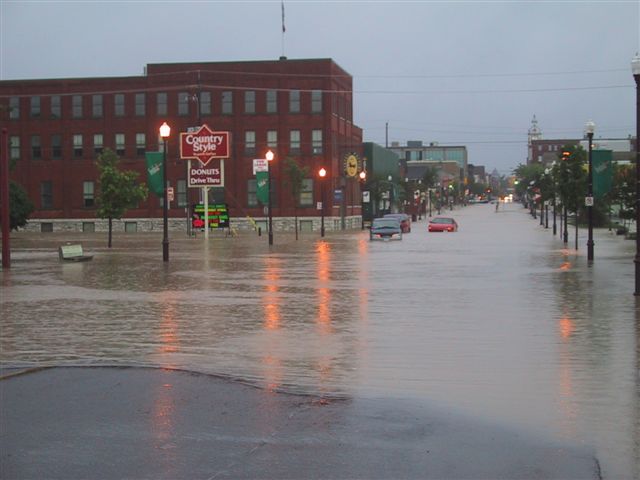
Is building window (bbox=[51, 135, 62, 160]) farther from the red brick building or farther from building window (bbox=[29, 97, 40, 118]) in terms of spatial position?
building window (bbox=[29, 97, 40, 118])

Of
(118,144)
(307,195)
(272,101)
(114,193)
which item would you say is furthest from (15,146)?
(114,193)

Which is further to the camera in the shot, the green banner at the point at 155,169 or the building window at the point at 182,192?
the building window at the point at 182,192

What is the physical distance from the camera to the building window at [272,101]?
76.6 metres

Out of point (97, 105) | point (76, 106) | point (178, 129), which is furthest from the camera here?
point (76, 106)

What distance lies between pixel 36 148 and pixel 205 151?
31.7 m

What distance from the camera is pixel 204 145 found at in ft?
179

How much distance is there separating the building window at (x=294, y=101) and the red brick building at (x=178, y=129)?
9 cm

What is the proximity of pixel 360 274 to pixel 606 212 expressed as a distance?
57856mm

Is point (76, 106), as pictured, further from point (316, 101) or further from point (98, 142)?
point (316, 101)

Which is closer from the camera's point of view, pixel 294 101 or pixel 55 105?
pixel 294 101

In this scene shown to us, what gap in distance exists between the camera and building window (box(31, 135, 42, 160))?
79.9 meters

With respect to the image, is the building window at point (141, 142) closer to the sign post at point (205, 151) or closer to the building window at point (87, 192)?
the building window at point (87, 192)

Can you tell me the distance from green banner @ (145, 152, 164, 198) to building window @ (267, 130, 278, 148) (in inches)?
1168

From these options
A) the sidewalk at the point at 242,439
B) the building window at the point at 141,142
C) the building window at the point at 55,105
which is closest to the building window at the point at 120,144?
the building window at the point at 141,142
